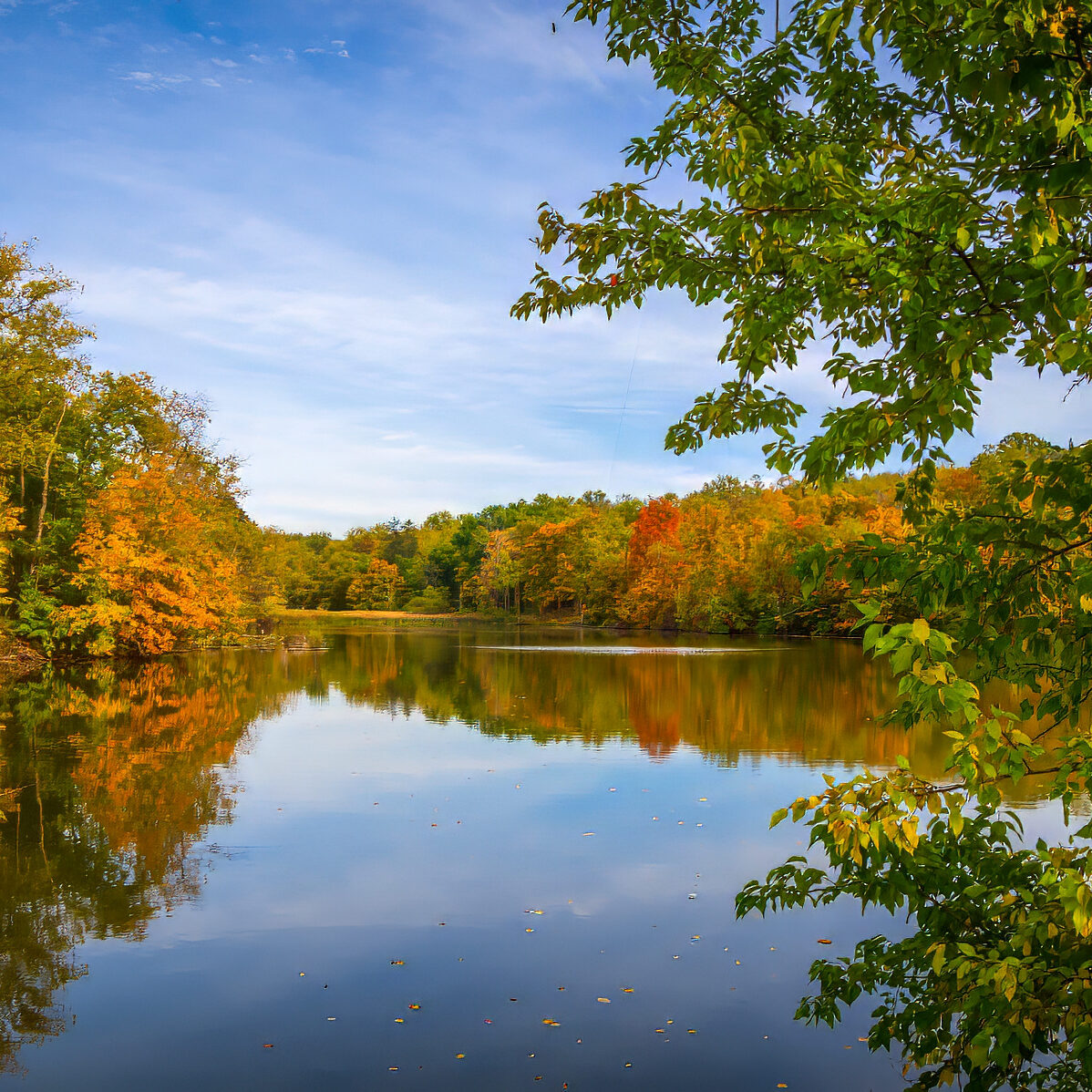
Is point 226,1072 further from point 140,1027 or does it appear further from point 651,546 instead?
point 651,546

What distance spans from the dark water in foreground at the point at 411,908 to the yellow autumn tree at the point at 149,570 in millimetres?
11224

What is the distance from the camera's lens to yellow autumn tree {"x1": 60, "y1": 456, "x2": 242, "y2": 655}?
27.3 m

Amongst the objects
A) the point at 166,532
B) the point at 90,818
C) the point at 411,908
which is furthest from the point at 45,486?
the point at 411,908

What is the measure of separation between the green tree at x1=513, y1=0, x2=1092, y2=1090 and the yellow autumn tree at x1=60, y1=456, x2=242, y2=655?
2678 centimetres

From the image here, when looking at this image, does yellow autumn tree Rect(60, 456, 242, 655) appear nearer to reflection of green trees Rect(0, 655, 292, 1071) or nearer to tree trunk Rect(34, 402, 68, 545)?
tree trunk Rect(34, 402, 68, 545)

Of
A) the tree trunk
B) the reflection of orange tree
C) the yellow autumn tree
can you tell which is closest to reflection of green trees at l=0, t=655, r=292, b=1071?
the reflection of orange tree

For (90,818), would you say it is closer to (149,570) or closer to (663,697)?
(663,697)

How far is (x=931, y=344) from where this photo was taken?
9.20ft

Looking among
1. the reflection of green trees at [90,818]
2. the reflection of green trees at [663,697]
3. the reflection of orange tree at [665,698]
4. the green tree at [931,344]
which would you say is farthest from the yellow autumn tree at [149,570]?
the green tree at [931,344]

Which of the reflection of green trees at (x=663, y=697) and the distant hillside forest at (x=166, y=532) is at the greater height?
the distant hillside forest at (x=166, y=532)

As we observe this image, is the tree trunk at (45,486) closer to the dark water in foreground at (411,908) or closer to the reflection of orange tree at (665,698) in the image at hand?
the reflection of orange tree at (665,698)

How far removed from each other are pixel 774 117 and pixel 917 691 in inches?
105

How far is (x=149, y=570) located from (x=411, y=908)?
24.3 m

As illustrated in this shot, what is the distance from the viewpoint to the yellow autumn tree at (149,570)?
89.6 ft
